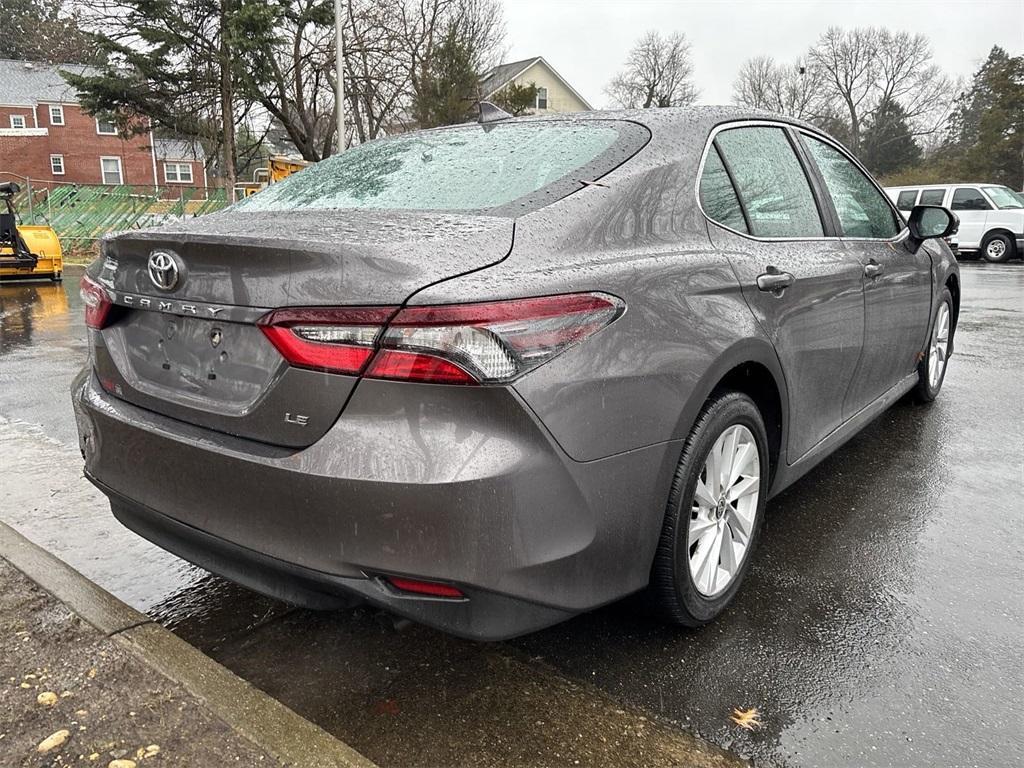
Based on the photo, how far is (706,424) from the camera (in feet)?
7.55

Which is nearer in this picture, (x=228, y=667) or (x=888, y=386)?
(x=228, y=667)

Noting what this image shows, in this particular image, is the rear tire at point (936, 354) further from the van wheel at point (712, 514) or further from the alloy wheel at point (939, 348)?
the van wheel at point (712, 514)

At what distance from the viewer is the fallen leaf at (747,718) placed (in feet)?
6.93

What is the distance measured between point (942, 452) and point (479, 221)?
3422 mm

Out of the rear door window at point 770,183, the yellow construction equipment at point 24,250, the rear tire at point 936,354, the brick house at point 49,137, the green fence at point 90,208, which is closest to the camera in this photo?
the rear door window at point 770,183

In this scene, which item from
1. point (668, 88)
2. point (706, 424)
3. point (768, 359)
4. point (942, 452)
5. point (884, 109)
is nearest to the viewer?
point (706, 424)

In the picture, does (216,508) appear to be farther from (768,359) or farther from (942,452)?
(942,452)

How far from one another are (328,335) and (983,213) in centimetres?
2096

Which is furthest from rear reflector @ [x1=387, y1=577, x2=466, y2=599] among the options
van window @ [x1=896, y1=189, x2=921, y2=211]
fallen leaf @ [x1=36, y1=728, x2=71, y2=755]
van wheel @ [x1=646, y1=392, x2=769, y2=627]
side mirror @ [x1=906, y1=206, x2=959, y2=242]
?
van window @ [x1=896, y1=189, x2=921, y2=211]

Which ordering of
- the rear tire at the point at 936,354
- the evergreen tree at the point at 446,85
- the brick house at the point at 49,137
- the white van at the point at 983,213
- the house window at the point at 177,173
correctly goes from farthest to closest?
the house window at the point at 177,173
the brick house at the point at 49,137
the evergreen tree at the point at 446,85
the white van at the point at 983,213
the rear tire at the point at 936,354

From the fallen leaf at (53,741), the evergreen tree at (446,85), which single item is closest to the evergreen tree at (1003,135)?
the evergreen tree at (446,85)

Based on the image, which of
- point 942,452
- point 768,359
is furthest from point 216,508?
point 942,452

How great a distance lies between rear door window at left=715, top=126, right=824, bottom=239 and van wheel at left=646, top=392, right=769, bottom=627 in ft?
2.35

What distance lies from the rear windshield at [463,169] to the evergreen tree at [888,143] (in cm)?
5696
